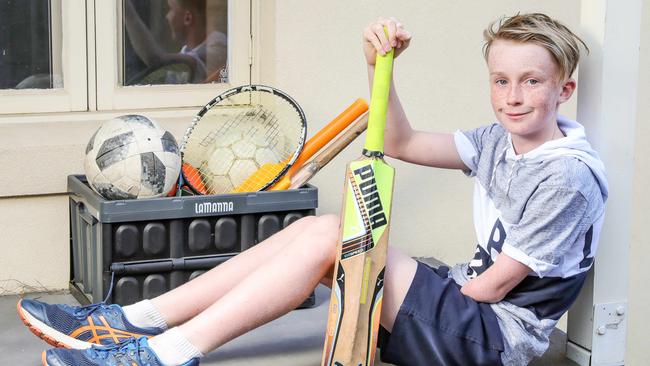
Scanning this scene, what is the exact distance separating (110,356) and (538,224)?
119 centimetres

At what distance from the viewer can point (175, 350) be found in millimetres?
2789

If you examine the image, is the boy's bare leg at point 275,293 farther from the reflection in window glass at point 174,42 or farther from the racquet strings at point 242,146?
the reflection in window glass at point 174,42

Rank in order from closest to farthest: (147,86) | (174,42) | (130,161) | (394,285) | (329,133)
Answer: (394,285) < (130,161) < (329,133) < (147,86) < (174,42)

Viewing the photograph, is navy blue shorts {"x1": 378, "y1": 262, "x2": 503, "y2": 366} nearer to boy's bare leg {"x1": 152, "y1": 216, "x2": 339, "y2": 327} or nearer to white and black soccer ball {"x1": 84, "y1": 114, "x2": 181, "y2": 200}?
boy's bare leg {"x1": 152, "y1": 216, "x2": 339, "y2": 327}

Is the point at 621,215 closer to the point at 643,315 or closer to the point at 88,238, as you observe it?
the point at 88,238

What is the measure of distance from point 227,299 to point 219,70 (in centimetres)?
169

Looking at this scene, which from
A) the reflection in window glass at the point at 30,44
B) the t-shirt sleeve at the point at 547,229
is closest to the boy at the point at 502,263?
the t-shirt sleeve at the point at 547,229

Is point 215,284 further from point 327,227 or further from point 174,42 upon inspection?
point 174,42

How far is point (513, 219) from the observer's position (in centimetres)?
284

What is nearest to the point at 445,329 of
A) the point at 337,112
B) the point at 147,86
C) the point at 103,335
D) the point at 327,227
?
the point at 327,227

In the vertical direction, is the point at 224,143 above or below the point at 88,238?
above

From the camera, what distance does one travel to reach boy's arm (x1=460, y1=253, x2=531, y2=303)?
2768mm

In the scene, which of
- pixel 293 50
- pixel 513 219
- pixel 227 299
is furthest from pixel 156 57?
pixel 513 219

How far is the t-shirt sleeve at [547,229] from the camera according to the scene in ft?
8.97
